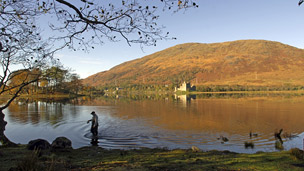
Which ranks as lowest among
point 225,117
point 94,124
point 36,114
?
point 225,117

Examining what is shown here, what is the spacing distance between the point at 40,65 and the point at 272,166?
12.1 meters

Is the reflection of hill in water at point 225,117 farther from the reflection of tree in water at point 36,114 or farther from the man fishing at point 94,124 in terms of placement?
the reflection of tree in water at point 36,114

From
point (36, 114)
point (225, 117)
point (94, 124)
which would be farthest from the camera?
point (36, 114)

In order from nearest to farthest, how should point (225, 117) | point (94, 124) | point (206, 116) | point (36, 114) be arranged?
point (94, 124), point (225, 117), point (206, 116), point (36, 114)

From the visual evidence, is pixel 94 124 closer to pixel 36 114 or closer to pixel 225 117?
pixel 225 117

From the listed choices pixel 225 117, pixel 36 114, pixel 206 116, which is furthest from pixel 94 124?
pixel 36 114

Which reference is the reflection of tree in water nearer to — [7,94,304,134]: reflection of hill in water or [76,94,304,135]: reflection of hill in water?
[7,94,304,134]: reflection of hill in water

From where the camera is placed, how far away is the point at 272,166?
8562 millimetres

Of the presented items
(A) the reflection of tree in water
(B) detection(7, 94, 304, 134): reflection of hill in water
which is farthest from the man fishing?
(A) the reflection of tree in water

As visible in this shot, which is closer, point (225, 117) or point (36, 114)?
point (225, 117)

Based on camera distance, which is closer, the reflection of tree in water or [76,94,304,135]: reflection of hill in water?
[76,94,304,135]: reflection of hill in water

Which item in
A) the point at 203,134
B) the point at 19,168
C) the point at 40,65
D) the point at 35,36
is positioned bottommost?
the point at 203,134

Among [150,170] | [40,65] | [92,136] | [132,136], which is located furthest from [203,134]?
[40,65]

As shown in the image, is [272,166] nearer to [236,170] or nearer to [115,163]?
[236,170]
